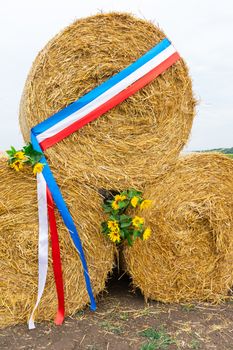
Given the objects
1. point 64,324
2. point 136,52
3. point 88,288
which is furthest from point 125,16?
point 64,324

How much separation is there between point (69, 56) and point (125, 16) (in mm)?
529

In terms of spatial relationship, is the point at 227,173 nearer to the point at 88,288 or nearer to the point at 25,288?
the point at 88,288

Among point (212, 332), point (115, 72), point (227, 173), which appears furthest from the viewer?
point (227, 173)

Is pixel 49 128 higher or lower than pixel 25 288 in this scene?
higher

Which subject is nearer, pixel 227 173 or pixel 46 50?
pixel 46 50

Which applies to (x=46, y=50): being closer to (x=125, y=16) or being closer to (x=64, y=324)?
(x=125, y=16)

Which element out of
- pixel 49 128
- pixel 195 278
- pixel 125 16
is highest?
pixel 125 16

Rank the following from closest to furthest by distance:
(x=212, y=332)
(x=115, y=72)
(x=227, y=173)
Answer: (x=212, y=332) → (x=115, y=72) → (x=227, y=173)

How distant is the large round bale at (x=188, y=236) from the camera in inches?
154

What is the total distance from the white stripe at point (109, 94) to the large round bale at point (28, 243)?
1.21ft

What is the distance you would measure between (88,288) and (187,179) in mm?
1172

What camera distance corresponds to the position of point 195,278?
4098 millimetres

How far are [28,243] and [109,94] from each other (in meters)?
1.29

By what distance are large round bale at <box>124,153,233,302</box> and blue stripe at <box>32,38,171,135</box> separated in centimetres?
82
